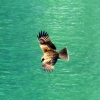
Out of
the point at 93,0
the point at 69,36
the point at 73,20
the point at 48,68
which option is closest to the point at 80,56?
the point at 69,36

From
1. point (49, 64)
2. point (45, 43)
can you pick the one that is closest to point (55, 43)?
point (45, 43)

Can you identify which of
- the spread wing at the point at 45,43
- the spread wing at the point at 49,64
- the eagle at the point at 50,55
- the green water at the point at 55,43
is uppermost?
the green water at the point at 55,43

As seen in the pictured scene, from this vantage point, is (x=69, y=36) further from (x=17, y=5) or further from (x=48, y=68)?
(x=48, y=68)

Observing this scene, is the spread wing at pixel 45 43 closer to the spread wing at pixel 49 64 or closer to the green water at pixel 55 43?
the spread wing at pixel 49 64

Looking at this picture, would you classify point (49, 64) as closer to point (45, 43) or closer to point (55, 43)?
point (45, 43)

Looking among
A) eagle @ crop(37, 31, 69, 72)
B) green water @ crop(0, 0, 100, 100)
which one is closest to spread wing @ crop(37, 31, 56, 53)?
Result: eagle @ crop(37, 31, 69, 72)

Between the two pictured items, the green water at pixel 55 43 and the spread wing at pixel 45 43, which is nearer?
the spread wing at pixel 45 43

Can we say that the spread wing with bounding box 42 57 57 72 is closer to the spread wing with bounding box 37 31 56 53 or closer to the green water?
the spread wing with bounding box 37 31 56 53

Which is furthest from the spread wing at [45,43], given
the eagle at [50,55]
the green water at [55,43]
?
the green water at [55,43]
